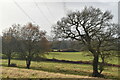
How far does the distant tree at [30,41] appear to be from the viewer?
32.1 metres

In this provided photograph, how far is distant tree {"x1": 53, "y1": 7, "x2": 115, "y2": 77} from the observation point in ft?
73.5

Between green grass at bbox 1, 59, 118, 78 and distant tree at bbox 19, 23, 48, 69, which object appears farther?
distant tree at bbox 19, 23, 48, 69

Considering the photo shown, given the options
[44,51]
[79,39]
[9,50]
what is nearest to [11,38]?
[9,50]

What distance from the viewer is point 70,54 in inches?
1858

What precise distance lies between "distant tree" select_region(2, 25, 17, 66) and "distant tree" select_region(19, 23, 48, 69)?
180 centimetres

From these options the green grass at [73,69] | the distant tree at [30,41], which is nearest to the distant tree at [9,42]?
the distant tree at [30,41]

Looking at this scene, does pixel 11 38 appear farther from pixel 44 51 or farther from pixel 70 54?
pixel 70 54

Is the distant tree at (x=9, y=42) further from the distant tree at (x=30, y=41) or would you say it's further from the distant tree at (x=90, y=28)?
the distant tree at (x=90, y=28)

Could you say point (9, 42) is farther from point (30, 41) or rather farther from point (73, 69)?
point (73, 69)

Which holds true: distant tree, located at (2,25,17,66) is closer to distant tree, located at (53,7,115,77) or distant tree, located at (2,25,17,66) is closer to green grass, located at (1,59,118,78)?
green grass, located at (1,59,118,78)

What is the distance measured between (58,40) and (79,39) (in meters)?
3.02

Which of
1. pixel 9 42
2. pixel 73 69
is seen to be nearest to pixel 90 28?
pixel 73 69

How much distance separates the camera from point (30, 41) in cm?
3238

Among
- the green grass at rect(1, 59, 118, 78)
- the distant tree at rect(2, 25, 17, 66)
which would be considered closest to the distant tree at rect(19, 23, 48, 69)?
the distant tree at rect(2, 25, 17, 66)
